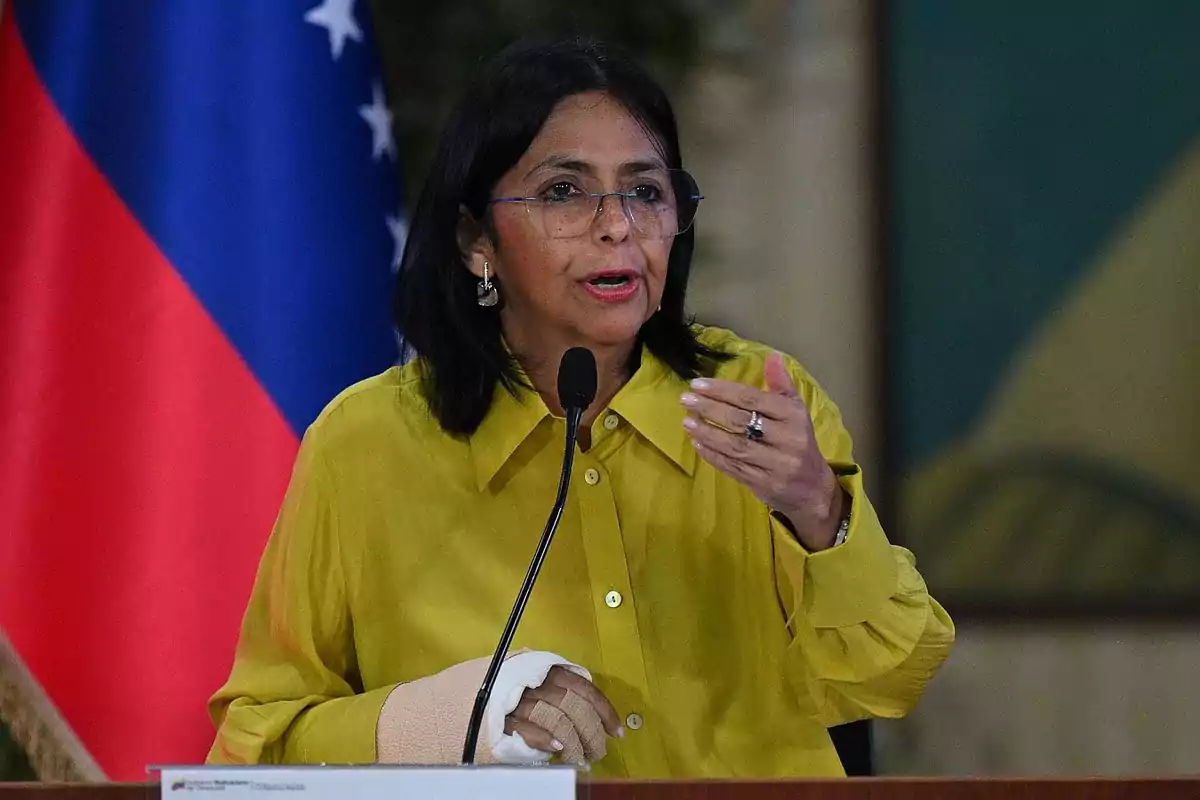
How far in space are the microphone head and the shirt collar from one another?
408 millimetres

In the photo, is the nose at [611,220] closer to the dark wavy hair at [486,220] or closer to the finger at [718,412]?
the dark wavy hair at [486,220]

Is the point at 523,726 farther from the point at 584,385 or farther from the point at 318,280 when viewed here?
the point at 318,280

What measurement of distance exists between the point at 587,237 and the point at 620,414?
0.72 feet

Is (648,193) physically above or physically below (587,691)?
above

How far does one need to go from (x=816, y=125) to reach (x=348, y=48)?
788 mm

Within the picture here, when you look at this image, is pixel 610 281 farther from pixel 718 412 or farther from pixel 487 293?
pixel 718 412

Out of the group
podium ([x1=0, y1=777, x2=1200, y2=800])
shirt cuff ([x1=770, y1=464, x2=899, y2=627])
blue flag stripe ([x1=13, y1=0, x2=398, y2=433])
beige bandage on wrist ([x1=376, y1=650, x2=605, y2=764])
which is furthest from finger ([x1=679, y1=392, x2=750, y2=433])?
blue flag stripe ([x1=13, y1=0, x2=398, y2=433])

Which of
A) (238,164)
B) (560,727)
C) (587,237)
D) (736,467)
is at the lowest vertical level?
(560,727)

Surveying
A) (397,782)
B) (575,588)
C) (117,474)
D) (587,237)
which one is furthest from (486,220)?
(397,782)

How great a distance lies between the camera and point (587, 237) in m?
1.61

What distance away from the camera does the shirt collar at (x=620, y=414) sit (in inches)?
64.4

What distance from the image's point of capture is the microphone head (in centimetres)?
122

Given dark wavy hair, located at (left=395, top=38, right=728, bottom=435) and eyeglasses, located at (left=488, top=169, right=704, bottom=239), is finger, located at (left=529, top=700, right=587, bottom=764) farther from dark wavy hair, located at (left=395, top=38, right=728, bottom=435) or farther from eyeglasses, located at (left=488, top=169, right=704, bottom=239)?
eyeglasses, located at (left=488, top=169, right=704, bottom=239)

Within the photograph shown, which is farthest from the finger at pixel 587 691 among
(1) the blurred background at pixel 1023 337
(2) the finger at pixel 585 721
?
(1) the blurred background at pixel 1023 337
